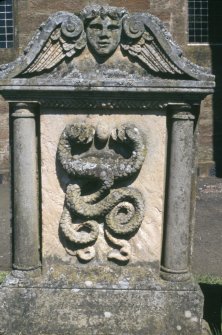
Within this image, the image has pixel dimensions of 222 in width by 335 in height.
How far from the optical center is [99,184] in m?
4.51

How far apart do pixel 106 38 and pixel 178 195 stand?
133 cm

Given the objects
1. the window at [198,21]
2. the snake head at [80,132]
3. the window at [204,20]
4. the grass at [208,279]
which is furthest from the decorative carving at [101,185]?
the window at [198,21]

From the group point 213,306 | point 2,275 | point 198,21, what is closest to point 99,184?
point 213,306

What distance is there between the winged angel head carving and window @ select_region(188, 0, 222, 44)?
12934mm

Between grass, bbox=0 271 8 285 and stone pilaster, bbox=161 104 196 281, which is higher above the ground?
stone pilaster, bbox=161 104 196 281

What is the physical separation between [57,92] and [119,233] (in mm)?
1216

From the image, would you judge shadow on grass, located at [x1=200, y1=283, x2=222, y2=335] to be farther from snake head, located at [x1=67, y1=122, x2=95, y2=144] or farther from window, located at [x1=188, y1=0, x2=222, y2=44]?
window, located at [x1=188, y1=0, x2=222, y2=44]

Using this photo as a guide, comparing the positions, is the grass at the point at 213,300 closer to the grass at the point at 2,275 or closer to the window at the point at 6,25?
the grass at the point at 2,275

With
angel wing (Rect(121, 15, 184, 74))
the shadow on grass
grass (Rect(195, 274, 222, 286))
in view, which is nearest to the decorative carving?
angel wing (Rect(121, 15, 184, 74))

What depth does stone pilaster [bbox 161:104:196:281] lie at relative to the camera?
437 centimetres

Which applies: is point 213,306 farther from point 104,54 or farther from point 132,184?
point 104,54

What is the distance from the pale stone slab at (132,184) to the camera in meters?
4.47

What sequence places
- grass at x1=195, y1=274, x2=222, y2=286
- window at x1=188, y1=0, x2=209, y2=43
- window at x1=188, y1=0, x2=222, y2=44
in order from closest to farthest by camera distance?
grass at x1=195, y1=274, x2=222, y2=286
window at x1=188, y1=0, x2=222, y2=44
window at x1=188, y1=0, x2=209, y2=43

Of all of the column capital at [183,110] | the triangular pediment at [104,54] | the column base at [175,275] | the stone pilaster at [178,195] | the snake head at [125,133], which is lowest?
the column base at [175,275]
